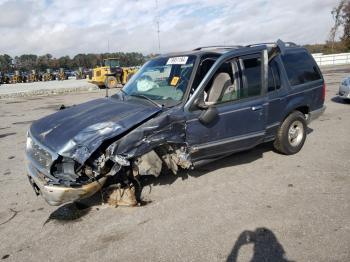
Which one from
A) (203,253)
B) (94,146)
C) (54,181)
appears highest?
(94,146)

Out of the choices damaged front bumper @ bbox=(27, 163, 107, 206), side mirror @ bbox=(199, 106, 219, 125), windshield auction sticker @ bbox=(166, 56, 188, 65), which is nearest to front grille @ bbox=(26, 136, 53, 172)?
damaged front bumper @ bbox=(27, 163, 107, 206)

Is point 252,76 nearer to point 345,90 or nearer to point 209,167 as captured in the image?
point 209,167

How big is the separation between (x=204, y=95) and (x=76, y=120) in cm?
177

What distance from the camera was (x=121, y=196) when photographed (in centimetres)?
422

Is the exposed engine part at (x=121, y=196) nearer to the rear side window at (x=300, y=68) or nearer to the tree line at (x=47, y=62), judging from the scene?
the rear side window at (x=300, y=68)

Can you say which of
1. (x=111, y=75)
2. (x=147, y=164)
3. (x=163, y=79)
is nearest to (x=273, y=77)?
(x=163, y=79)

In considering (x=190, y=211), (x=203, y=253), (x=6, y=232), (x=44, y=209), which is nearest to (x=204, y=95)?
(x=190, y=211)

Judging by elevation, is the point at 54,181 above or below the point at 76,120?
below

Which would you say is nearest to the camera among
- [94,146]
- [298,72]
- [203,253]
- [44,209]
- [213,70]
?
[203,253]

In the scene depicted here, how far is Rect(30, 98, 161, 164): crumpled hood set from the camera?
3652 mm

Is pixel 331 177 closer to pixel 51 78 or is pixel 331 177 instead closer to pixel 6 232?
pixel 6 232

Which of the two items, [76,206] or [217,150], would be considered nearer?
[76,206]

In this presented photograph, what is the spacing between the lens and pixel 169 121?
4133mm

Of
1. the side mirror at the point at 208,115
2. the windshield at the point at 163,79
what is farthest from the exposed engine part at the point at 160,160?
the windshield at the point at 163,79
